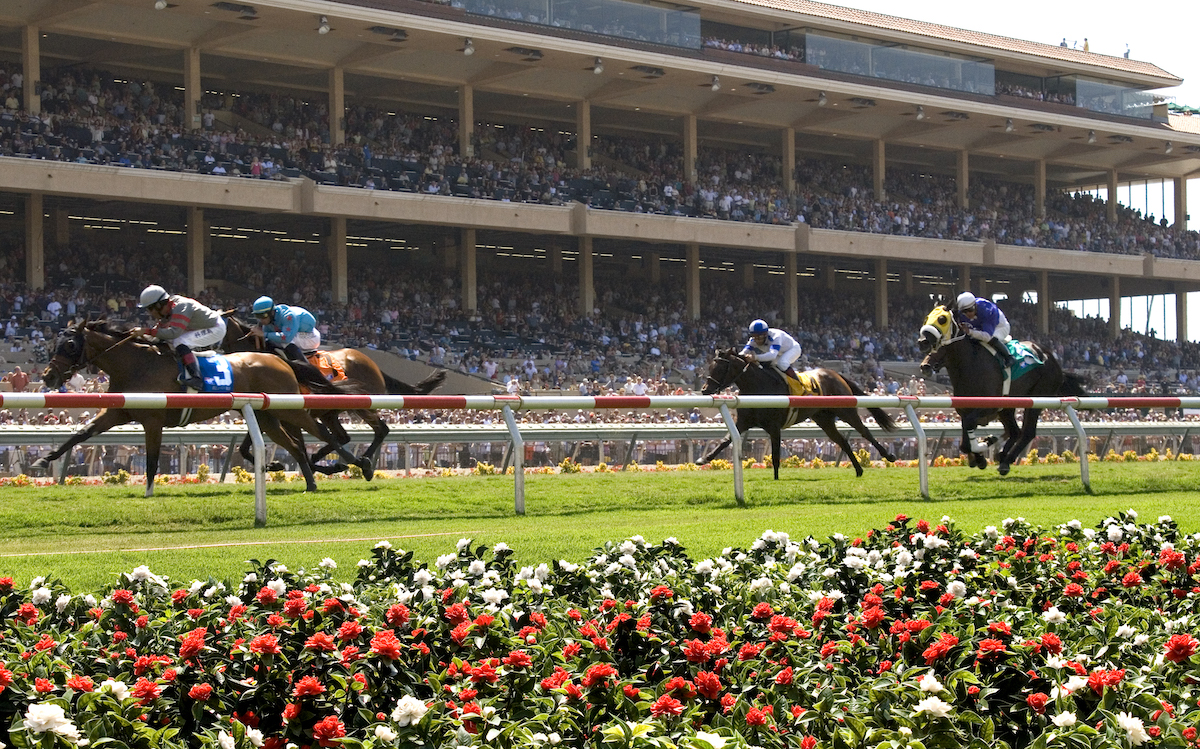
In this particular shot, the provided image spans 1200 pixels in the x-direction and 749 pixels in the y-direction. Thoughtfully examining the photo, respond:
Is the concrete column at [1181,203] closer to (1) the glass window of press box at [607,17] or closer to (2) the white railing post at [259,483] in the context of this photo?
(1) the glass window of press box at [607,17]

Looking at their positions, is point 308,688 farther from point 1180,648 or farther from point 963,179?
point 963,179

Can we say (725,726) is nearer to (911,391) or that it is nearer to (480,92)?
(911,391)

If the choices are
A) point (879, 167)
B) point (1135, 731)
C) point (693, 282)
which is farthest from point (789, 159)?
point (1135, 731)

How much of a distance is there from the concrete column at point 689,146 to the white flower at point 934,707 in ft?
118

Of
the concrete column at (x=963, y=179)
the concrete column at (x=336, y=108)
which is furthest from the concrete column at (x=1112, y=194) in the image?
the concrete column at (x=336, y=108)

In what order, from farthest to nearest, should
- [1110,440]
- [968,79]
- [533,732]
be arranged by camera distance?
[968,79], [1110,440], [533,732]

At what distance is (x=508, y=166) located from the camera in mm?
35000

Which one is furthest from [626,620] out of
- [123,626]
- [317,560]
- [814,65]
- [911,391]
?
[814,65]

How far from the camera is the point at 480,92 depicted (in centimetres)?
3731

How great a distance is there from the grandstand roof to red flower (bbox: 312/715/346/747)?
125ft

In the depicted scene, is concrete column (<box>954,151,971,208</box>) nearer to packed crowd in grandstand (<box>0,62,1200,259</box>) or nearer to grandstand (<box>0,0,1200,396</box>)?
grandstand (<box>0,0,1200,396</box>)

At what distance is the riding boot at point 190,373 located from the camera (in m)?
11.4

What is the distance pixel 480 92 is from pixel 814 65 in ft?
30.1

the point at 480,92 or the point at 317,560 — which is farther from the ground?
the point at 480,92
